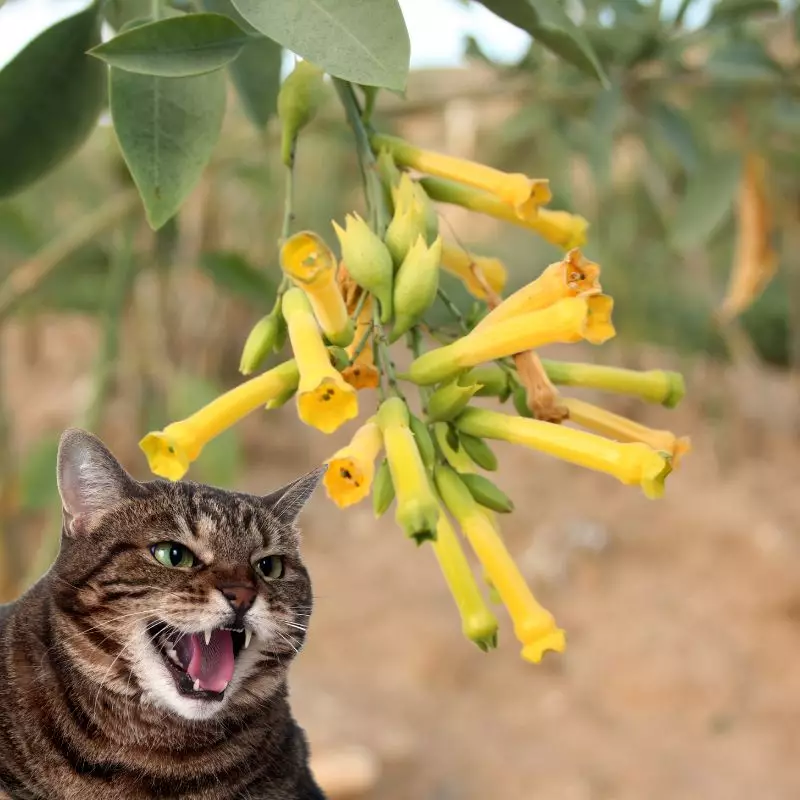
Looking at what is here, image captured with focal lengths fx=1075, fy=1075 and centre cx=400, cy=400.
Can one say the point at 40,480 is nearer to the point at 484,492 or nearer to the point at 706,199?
the point at 484,492

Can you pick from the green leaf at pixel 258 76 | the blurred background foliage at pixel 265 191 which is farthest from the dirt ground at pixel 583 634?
the green leaf at pixel 258 76

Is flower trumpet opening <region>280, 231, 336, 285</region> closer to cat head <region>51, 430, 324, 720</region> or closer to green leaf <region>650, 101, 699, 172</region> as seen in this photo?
cat head <region>51, 430, 324, 720</region>

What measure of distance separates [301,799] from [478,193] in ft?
1.07

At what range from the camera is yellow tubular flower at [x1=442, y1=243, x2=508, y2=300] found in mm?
540

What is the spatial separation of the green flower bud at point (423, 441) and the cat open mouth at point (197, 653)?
0.35 ft

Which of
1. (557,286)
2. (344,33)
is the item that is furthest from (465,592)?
(344,33)

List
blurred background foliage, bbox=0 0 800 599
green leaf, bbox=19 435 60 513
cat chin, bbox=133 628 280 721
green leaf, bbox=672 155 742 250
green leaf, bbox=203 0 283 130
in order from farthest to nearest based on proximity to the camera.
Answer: green leaf, bbox=672 155 742 250
blurred background foliage, bbox=0 0 800 599
green leaf, bbox=19 435 60 513
green leaf, bbox=203 0 283 130
cat chin, bbox=133 628 280 721

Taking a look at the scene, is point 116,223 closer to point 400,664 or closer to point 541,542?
point 400,664

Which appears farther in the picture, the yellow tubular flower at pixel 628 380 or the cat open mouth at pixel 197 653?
the yellow tubular flower at pixel 628 380

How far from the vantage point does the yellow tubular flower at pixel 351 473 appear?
429 millimetres

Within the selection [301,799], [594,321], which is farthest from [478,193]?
[301,799]

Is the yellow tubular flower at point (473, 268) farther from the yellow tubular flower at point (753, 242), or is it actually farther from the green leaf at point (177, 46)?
the yellow tubular flower at point (753, 242)

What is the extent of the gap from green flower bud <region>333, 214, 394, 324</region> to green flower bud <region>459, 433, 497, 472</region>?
0.23 feet

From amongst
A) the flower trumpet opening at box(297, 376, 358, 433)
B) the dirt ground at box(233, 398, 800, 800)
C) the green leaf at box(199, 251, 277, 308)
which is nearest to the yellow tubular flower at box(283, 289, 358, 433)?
the flower trumpet opening at box(297, 376, 358, 433)
